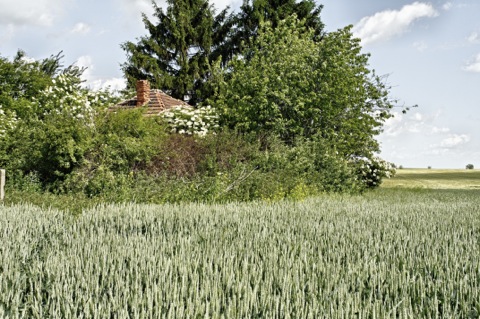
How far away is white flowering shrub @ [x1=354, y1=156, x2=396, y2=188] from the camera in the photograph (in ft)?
73.8

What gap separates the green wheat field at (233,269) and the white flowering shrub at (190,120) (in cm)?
1219

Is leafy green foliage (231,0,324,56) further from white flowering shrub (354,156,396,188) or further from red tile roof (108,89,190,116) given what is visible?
white flowering shrub (354,156,396,188)

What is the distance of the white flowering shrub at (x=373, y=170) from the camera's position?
22.5m

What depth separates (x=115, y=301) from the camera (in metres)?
2.95

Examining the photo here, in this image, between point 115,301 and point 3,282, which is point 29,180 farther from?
point 115,301

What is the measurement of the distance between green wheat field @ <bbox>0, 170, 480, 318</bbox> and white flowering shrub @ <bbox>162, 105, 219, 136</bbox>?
12.2 m

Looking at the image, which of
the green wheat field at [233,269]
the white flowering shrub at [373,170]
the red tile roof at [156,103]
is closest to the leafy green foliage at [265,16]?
the red tile roof at [156,103]

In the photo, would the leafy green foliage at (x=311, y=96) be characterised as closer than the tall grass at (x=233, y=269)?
No

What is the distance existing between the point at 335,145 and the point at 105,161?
31.2 ft

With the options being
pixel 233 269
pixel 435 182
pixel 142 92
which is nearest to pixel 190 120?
pixel 142 92

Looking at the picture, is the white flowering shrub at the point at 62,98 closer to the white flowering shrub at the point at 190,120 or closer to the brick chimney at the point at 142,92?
the brick chimney at the point at 142,92

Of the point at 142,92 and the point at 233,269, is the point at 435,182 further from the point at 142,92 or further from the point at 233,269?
the point at 233,269

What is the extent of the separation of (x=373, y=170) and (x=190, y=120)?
389 inches

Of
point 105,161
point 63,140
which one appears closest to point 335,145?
point 105,161
